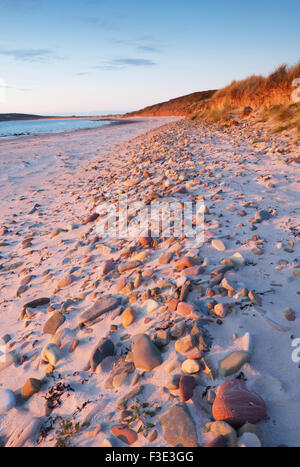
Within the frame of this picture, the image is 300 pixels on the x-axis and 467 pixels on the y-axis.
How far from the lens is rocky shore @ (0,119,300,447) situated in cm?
138

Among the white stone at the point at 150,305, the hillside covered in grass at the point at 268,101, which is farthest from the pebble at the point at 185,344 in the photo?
the hillside covered in grass at the point at 268,101

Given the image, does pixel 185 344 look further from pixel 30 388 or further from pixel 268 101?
pixel 268 101

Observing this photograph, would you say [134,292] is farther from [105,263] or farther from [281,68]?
[281,68]

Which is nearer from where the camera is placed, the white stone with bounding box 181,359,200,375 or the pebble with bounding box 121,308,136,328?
the white stone with bounding box 181,359,200,375

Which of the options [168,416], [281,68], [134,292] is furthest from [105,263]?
[281,68]

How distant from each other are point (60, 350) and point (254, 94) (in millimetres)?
15284

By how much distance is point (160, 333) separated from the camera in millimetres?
1909

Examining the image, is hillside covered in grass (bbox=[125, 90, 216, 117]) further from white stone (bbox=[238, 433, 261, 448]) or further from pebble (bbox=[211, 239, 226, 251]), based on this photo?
white stone (bbox=[238, 433, 261, 448])

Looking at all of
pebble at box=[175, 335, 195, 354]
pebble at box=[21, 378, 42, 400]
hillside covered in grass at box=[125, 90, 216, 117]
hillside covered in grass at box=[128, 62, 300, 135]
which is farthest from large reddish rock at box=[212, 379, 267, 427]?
hillside covered in grass at box=[125, 90, 216, 117]

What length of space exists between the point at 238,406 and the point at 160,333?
714 millimetres

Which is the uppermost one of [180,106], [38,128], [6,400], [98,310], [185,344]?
[180,106]

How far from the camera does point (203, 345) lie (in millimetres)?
1714

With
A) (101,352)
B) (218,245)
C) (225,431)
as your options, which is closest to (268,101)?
(218,245)

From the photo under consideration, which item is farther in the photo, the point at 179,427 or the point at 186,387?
the point at 186,387
